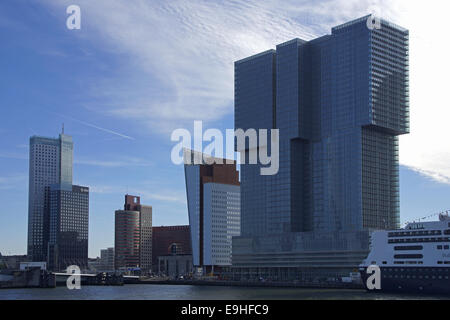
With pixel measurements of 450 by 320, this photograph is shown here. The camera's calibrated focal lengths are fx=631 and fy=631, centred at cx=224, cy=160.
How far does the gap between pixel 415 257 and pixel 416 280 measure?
456cm

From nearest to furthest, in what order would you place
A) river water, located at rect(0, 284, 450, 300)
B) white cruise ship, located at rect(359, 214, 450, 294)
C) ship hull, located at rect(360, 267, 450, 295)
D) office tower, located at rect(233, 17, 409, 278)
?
ship hull, located at rect(360, 267, 450, 295)
river water, located at rect(0, 284, 450, 300)
white cruise ship, located at rect(359, 214, 450, 294)
office tower, located at rect(233, 17, 409, 278)

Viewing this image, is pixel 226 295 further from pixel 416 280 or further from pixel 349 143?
pixel 349 143

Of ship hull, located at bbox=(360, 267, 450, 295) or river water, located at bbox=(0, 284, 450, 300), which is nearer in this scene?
ship hull, located at bbox=(360, 267, 450, 295)

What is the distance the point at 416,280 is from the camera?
387 ft

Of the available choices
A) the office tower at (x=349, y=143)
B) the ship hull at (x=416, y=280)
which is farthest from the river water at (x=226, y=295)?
the office tower at (x=349, y=143)

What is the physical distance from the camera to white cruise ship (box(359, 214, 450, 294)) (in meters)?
116

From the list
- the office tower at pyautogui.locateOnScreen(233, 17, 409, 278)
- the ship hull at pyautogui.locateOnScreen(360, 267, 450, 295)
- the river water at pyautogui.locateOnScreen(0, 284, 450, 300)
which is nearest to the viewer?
the ship hull at pyautogui.locateOnScreen(360, 267, 450, 295)

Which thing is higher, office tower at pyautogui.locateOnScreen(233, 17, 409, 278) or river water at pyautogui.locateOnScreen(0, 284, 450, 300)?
office tower at pyautogui.locateOnScreen(233, 17, 409, 278)

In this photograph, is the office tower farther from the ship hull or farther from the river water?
the ship hull

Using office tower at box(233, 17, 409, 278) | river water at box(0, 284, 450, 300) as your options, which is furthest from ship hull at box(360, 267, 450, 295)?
office tower at box(233, 17, 409, 278)

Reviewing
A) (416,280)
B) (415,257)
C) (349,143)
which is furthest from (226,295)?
(349,143)

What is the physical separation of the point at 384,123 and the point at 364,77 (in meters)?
14.7

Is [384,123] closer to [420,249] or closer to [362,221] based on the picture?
[362,221]
